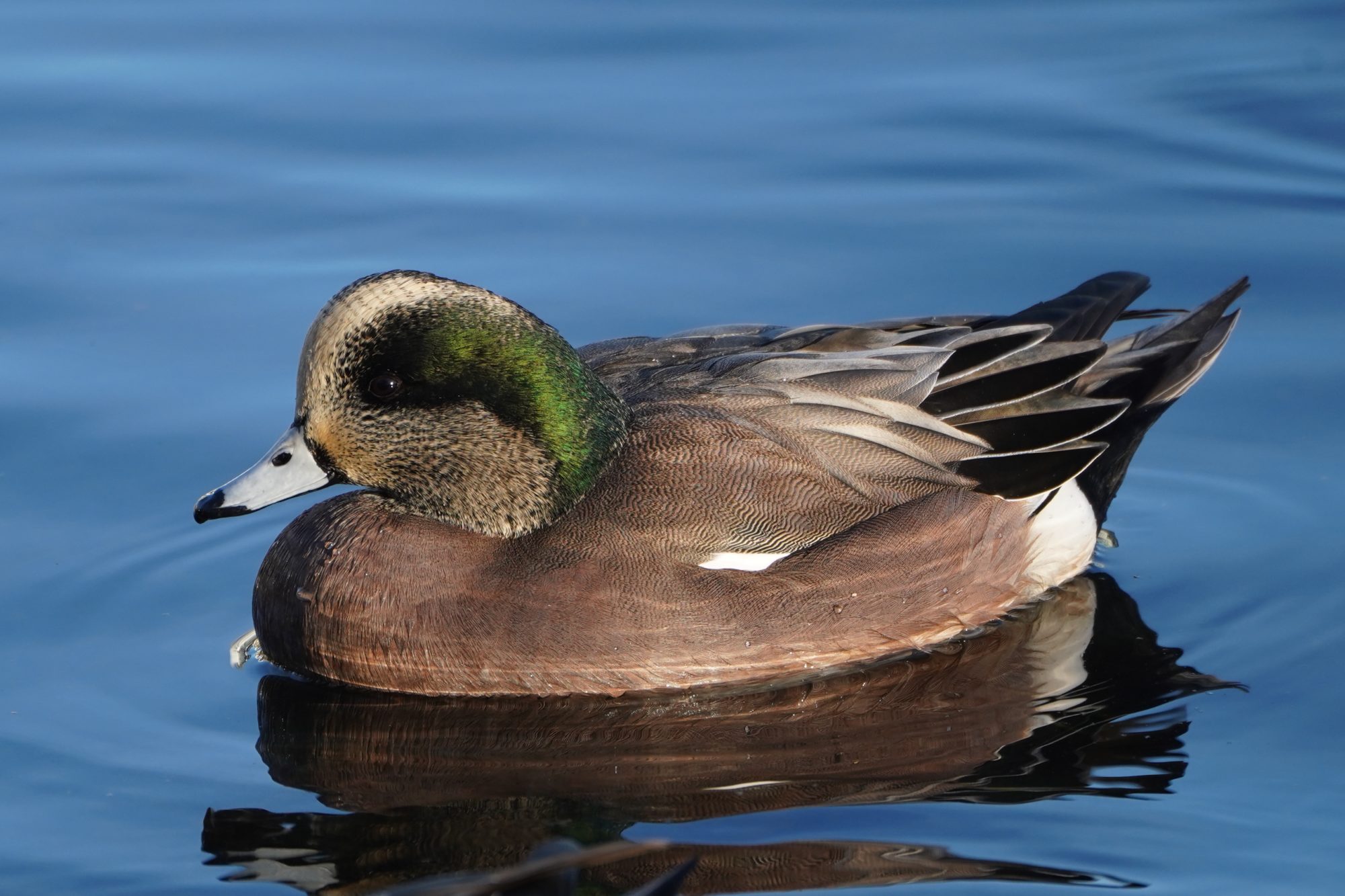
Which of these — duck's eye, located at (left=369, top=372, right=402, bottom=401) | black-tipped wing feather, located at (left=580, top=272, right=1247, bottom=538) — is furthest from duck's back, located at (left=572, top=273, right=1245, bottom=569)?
duck's eye, located at (left=369, top=372, right=402, bottom=401)

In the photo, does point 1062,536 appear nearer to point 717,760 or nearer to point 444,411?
point 717,760

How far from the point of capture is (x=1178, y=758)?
16.6 feet

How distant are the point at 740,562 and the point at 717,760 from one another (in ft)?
2.01

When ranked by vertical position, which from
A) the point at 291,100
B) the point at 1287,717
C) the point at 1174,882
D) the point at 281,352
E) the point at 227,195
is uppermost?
the point at 291,100

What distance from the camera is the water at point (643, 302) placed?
15.8 feet

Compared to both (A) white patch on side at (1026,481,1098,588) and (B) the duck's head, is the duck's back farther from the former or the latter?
(B) the duck's head

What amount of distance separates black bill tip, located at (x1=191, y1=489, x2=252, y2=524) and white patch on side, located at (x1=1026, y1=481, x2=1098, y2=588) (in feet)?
7.88

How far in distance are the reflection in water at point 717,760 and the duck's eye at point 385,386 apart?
86cm

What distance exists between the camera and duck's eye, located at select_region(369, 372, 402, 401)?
5.55m

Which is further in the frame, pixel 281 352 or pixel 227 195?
pixel 227 195

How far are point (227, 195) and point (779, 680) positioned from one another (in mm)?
4017

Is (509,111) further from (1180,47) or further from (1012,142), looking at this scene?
(1180,47)

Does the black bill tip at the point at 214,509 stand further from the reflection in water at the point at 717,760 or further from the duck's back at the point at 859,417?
the duck's back at the point at 859,417

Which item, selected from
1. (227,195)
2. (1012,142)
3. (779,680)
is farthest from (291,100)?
(779,680)
